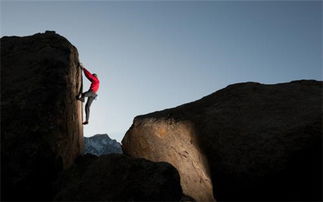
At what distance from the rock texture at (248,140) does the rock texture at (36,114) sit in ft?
16.5

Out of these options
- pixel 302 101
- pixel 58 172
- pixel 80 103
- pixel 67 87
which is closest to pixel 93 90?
pixel 80 103

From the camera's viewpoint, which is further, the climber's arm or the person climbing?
the climber's arm

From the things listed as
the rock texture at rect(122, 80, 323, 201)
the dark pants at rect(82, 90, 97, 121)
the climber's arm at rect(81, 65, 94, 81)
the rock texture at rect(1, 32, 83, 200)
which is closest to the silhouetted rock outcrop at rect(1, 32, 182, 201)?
the rock texture at rect(1, 32, 83, 200)

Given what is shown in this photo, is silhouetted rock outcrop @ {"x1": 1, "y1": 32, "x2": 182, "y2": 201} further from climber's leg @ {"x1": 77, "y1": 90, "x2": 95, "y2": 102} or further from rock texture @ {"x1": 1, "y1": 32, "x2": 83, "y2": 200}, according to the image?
climber's leg @ {"x1": 77, "y1": 90, "x2": 95, "y2": 102}

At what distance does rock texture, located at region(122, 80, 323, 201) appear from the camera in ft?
40.2

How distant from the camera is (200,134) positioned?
14.7 metres

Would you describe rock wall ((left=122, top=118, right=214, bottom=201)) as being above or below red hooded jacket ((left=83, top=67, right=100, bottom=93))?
below

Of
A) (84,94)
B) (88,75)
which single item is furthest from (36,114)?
(88,75)

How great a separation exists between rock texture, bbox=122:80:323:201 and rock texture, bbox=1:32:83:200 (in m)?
5.02

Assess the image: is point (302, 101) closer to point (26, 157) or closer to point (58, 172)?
point (58, 172)

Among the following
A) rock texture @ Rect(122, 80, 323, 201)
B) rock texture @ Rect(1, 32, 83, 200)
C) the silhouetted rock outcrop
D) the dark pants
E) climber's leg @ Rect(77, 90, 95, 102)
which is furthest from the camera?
the dark pants

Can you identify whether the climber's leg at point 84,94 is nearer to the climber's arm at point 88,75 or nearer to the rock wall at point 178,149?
the climber's arm at point 88,75

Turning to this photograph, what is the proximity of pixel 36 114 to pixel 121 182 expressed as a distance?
4.23 metres

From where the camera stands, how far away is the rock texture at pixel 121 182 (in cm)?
1024
